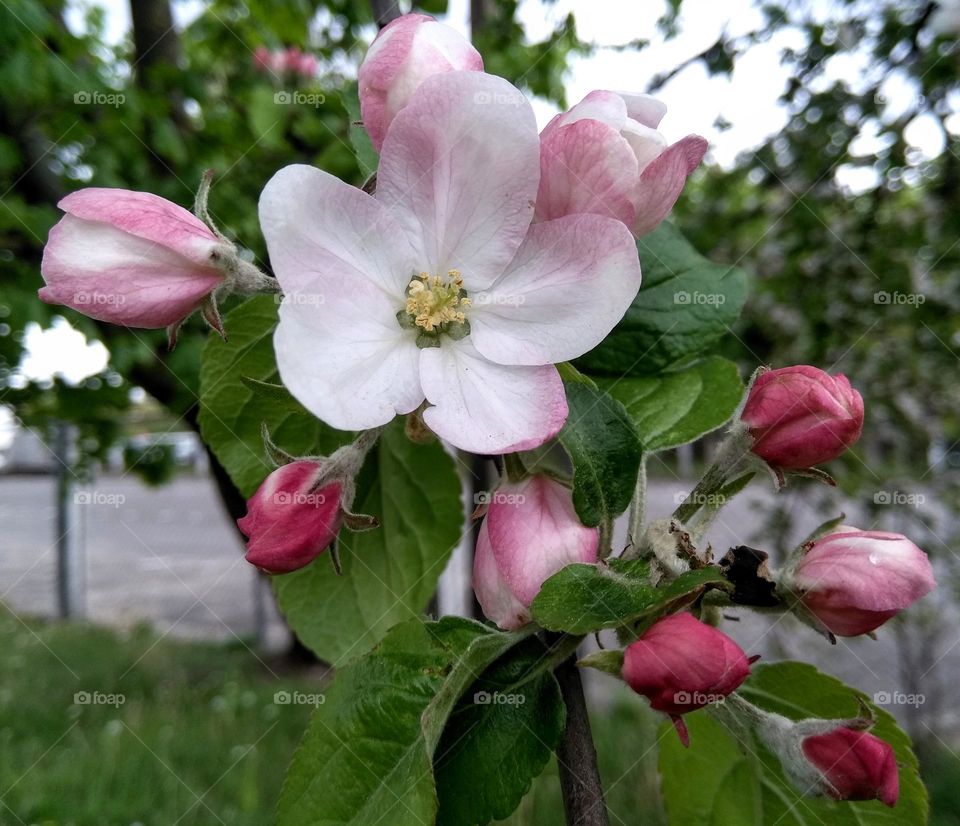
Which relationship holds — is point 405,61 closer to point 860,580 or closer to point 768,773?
point 860,580

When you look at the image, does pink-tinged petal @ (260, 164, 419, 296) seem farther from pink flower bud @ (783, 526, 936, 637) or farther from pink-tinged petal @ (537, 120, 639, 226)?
pink flower bud @ (783, 526, 936, 637)

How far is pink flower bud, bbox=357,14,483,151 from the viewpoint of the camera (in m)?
0.53

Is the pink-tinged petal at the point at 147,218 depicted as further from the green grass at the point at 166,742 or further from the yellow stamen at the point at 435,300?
the green grass at the point at 166,742

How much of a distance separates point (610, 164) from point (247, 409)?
386 millimetres

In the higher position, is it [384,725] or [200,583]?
[384,725]

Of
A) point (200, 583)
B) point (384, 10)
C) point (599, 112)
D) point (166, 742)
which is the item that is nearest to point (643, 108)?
point (599, 112)

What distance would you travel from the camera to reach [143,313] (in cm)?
50

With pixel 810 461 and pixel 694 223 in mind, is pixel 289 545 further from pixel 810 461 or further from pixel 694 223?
pixel 694 223

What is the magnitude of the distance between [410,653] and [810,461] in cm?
31

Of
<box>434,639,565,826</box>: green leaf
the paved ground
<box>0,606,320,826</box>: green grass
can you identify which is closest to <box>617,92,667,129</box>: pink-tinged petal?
<box>434,639,565,826</box>: green leaf

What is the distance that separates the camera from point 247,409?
2.34 ft

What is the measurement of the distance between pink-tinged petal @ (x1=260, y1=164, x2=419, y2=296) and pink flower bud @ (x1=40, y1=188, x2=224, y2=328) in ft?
0.23

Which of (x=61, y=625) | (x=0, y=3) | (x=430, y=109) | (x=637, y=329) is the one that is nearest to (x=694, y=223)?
(x=0, y=3)

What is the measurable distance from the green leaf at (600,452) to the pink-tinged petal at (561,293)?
38 millimetres
